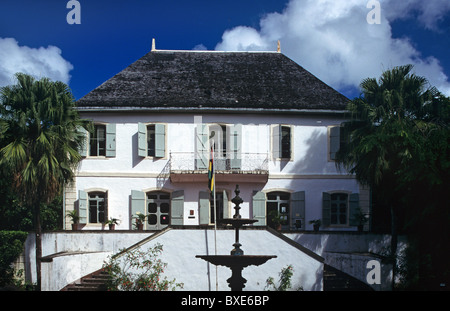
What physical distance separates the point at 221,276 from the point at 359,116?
831 centimetres

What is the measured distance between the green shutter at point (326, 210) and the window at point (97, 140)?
950 centimetres

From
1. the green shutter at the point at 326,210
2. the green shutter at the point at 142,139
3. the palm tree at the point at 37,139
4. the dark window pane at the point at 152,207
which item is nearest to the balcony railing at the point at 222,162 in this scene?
the green shutter at the point at 142,139

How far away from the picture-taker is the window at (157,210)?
78.1ft

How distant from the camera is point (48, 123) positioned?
2081 cm

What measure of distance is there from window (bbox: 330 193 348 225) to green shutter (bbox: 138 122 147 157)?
819 centimetres

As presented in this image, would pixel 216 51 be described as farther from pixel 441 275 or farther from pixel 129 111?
pixel 441 275

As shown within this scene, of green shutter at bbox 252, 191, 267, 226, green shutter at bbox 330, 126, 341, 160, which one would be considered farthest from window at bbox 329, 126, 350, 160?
green shutter at bbox 252, 191, 267, 226

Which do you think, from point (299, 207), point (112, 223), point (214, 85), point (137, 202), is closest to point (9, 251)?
point (112, 223)

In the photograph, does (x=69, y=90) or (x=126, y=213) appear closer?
(x=69, y=90)

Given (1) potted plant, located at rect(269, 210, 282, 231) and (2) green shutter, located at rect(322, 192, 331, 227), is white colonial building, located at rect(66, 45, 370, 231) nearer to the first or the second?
(2) green shutter, located at rect(322, 192, 331, 227)

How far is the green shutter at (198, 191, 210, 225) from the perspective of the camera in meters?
23.5
